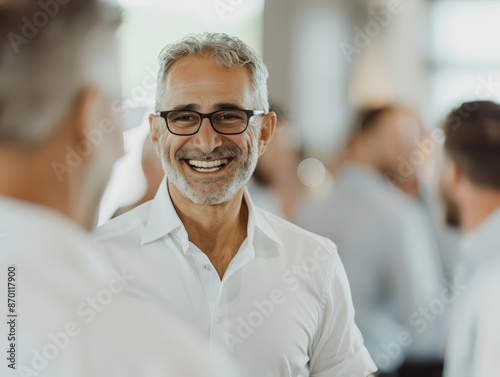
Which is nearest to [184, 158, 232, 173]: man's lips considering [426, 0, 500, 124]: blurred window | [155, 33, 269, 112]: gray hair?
[155, 33, 269, 112]: gray hair

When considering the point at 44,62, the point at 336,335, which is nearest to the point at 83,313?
the point at 44,62

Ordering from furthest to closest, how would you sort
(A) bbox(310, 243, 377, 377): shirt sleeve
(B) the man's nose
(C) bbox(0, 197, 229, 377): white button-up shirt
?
(A) bbox(310, 243, 377, 377): shirt sleeve < (B) the man's nose < (C) bbox(0, 197, 229, 377): white button-up shirt

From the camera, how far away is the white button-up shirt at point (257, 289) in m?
1.30

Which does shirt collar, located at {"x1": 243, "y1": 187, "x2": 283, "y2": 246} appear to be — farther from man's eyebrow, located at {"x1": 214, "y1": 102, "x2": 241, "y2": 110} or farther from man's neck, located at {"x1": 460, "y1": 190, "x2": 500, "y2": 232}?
man's neck, located at {"x1": 460, "y1": 190, "x2": 500, "y2": 232}

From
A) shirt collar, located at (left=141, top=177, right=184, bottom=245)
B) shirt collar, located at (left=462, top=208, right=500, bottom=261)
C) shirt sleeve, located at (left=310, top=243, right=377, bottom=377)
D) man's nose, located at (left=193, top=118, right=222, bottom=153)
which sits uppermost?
man's nose, located at (left=193, top=118, right=222, bottom=153)

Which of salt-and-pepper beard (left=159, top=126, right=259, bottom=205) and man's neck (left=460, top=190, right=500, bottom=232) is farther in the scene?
man's neck (left=460, top=190, right=500, bottom=232)

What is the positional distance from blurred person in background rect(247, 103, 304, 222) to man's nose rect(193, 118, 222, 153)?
10 cm

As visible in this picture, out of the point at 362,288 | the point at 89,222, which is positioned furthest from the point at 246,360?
the point at 89,222

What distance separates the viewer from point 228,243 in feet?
4.37

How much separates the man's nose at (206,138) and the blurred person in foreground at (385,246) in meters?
0.24

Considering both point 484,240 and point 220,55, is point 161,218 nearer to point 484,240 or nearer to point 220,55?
point 220,55

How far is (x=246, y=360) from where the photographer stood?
4.35 feet

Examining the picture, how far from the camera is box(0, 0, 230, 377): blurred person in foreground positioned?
1.98 feet

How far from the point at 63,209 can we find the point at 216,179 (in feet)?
1.36
